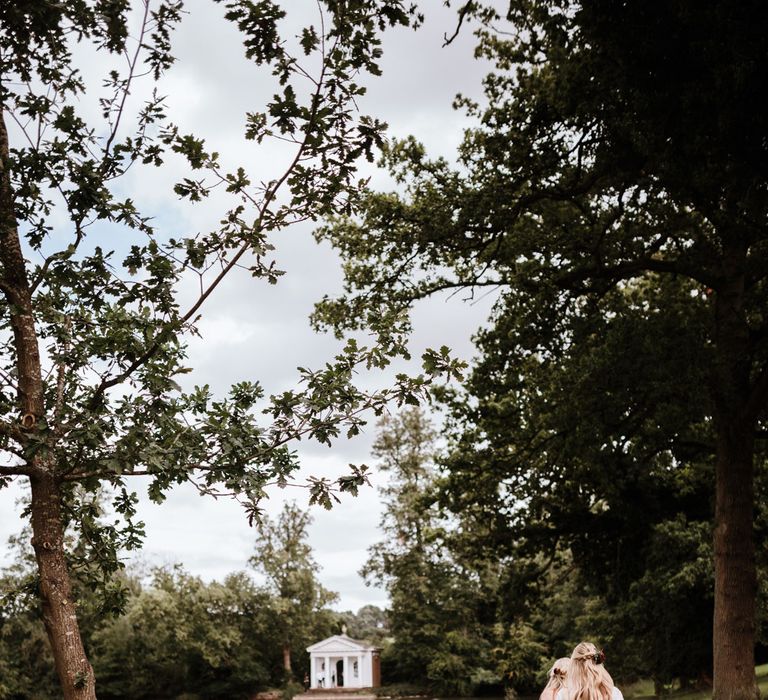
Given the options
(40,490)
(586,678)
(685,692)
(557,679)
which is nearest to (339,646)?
(685,692)

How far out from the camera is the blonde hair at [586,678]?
8.63m

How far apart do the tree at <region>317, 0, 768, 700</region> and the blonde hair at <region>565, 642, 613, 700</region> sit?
Answer: 539cm

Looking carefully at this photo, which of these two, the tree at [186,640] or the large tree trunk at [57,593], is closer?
the large tree trunk at [57,593]

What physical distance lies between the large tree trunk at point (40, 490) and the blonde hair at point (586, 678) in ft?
16.2

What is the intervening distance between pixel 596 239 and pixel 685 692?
18408mm

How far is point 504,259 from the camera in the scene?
48.2ft

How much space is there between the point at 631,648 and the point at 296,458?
21133 mm

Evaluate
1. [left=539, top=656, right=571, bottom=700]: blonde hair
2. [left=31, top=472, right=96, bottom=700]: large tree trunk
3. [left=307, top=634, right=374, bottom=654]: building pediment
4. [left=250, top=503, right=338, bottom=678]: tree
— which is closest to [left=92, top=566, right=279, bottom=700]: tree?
[left=250, top=503, right=338, bottom=678]: tree

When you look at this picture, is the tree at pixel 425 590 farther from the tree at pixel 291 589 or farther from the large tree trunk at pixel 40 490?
the large tree trunk at pixel 40 490

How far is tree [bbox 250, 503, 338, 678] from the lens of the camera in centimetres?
4925

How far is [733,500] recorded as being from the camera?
1402 centimetres

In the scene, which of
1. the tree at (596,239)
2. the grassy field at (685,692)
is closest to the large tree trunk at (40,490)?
the tree at (596,239)

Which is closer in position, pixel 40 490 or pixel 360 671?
pixel 40 490

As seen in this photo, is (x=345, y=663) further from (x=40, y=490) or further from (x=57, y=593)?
(x=40, y=490)
